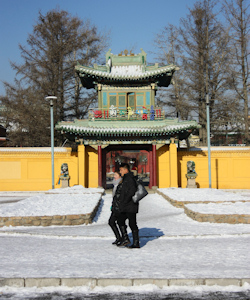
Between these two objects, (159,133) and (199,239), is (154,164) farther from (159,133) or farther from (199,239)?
(199,239)

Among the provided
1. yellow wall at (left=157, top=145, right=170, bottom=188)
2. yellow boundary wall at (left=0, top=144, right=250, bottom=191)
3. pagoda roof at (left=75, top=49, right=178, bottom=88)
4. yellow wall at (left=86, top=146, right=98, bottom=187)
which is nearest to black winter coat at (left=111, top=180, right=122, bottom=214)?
yellow wall at (left=86, top=146, right=98, bottom=187)

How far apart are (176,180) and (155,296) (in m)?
18.6

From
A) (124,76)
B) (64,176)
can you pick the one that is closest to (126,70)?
(124,76)

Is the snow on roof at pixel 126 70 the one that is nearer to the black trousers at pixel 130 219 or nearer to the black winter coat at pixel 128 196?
the black winter coat at pixel 128 196

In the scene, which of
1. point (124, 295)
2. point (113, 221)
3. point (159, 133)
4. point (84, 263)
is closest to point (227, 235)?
point (113, 221)

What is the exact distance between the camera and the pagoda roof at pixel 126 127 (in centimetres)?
2202

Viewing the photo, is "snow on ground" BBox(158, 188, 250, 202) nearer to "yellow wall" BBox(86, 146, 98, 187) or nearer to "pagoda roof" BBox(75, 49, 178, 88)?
"yellow wall" BBox(86, 146, 98, 187)

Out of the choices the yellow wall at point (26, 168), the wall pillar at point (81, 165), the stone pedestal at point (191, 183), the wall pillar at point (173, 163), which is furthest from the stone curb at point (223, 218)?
the yellow wall at point (26, 168)

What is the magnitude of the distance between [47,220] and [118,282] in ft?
20.2

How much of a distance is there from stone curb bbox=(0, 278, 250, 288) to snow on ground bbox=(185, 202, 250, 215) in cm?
594

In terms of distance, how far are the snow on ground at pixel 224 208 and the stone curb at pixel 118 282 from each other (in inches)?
234

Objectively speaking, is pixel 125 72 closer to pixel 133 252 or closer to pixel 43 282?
pixel 133 252

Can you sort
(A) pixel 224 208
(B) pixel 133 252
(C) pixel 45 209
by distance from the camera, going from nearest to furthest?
(B) pixel 133 252 < (A) pixel 224 208 < (C) pixel 45 209

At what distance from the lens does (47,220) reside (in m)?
10.7
